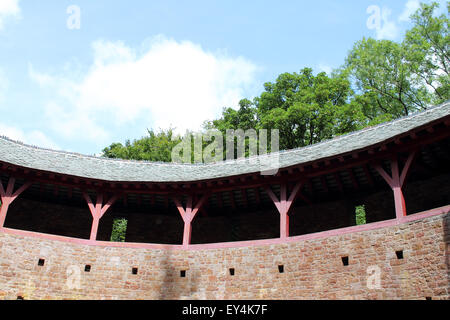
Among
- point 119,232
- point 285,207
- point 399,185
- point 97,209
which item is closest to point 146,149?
point 119,232

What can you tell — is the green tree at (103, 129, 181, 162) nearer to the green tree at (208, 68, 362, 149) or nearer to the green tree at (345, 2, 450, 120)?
the green tree at (208, 68, 362, 149)

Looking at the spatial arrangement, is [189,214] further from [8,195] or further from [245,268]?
[8,195]

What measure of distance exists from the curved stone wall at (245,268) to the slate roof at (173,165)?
298 centimetres

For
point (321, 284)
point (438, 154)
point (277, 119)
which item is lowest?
point (321, 284)

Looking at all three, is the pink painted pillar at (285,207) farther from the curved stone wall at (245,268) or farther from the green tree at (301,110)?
the green tree at (301,110)

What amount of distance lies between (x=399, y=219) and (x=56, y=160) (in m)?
15.5

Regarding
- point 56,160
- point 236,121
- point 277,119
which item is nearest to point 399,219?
point 56,160

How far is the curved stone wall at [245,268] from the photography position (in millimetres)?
13390

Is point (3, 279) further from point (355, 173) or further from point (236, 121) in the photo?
point (236, 121)

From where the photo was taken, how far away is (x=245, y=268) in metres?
17.1

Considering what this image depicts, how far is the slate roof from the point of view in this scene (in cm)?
1822

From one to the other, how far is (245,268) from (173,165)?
871 cm

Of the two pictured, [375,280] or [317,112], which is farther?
[317,112]
